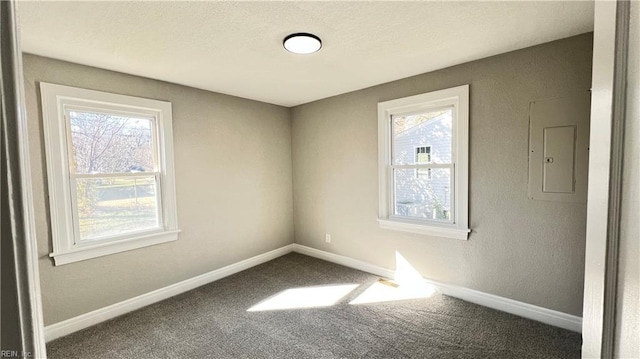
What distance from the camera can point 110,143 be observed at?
100 inches

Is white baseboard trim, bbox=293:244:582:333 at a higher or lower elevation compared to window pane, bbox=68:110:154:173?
lower

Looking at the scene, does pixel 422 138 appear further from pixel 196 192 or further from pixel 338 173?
pixel 196 192

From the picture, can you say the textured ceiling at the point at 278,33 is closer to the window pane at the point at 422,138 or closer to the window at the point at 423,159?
the window pane at the point at 422,138

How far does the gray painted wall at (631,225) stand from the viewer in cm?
61

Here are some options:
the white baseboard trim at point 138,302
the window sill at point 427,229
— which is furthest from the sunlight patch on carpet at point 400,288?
the white baseboard trim at point 138,302

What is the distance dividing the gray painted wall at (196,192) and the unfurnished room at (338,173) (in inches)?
0.7

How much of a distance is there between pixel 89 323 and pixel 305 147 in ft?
9.80

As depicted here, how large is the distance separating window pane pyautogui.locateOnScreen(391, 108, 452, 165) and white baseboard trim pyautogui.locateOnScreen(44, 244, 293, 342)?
7.81 ft

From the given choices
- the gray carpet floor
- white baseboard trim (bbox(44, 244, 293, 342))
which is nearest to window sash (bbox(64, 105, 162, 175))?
white baseboard trim (bbox(44, 244, 293, 342))

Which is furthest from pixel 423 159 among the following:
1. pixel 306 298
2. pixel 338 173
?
pixel 306 298

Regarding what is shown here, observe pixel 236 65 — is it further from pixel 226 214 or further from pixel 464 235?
pixel 464 235

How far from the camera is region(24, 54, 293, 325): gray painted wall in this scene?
2.21m

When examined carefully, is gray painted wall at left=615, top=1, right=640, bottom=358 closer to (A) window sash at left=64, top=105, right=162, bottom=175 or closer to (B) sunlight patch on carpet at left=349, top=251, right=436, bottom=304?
(B) sunlight patch on carpet at left=349, top=251, right=436, bottom=304

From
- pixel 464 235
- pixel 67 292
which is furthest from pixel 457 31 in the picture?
pixel 67 292
